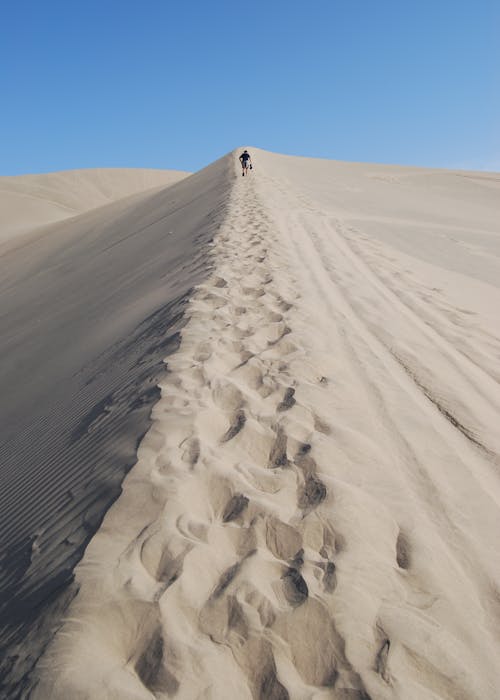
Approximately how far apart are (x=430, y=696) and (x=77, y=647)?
1.15 m

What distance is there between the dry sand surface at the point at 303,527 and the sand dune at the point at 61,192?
30.0 m

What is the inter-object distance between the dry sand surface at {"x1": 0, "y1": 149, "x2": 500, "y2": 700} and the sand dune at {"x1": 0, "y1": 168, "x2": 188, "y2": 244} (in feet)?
98.4

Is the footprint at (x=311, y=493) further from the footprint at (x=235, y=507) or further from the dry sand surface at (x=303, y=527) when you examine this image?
the footprint at (x=235, y=507)

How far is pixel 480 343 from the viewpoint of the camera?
15.8 feet

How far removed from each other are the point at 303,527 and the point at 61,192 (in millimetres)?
57649

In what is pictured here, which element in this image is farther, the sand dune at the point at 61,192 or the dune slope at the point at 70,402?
the sand dune at the point at 61,192

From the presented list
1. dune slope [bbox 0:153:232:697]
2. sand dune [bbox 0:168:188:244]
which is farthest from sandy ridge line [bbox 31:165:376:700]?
sand dune [bbox 0:168:188:244]

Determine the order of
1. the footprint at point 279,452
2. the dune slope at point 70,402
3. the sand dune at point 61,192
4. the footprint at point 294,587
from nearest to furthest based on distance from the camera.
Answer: the footprint at point 294,587
the dune slope at point 70,402
the footprint at point 279,452
the sand dune at point 61,192

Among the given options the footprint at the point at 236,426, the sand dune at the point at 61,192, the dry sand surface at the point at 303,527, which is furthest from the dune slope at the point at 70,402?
the sand dune at the point at 61,192

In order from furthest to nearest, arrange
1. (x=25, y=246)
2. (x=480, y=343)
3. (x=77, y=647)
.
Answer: (x=25, y=246) < (x=480, y=343) < (x=77, y=647)

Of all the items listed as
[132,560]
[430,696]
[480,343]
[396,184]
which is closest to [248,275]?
[480,343]

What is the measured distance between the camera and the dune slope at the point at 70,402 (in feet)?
7.22

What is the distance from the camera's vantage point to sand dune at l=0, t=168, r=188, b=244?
39.2 m

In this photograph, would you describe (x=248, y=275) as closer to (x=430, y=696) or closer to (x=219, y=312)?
(x=219, y=312)
